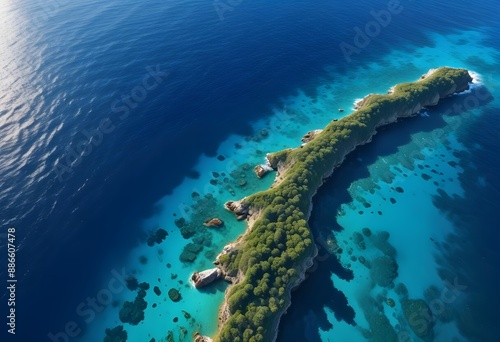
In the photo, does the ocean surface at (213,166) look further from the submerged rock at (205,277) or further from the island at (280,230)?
the island at (280,230)

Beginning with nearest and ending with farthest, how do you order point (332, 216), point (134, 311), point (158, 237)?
point (134, 311), point (158, 237), point (332, 216)

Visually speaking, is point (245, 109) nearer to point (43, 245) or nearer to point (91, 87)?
point (91, 87)

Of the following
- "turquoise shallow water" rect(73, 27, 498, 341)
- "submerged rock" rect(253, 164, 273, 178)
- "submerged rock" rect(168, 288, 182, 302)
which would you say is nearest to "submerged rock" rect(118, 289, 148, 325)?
"turquoise shallow water" rect(73, 27, 498, 341)

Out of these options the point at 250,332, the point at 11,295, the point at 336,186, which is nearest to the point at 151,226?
the point at 11,295

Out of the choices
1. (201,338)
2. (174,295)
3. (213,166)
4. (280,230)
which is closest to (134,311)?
(174,295)

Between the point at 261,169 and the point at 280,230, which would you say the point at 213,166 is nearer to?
the point at 261,169

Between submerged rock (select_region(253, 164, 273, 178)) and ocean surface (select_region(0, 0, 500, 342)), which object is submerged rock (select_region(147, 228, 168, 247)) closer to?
ocean surface (select_region(0, 0, 500, 342))
